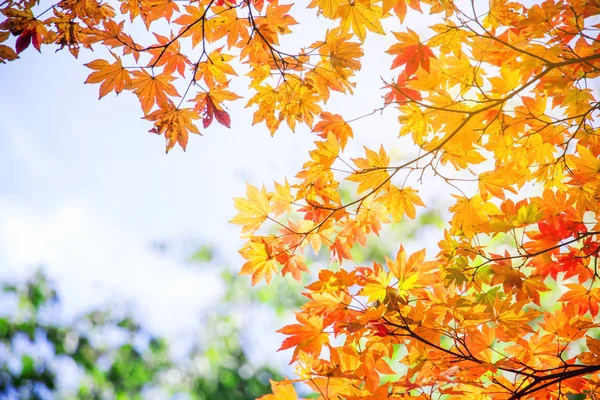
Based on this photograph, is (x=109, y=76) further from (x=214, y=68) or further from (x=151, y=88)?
(x=214, y=68)

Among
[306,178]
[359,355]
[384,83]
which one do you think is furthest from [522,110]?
→ [359,355]

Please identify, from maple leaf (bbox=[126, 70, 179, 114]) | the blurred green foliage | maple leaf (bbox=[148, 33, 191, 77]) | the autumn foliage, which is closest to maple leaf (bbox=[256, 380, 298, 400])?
the autumn foliage

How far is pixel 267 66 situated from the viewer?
1680 millimetres

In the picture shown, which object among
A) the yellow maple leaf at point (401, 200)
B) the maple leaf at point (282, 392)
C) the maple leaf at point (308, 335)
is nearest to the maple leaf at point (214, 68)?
the yellow maple leaf at point (401, 200)

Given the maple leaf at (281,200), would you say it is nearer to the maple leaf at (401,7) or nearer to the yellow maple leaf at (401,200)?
the yellow maple leaf at (401,200)

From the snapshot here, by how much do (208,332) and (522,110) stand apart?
298 inches

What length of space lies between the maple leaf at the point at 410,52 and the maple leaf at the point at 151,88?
765mm

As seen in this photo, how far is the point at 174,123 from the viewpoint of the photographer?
1606 millimetres

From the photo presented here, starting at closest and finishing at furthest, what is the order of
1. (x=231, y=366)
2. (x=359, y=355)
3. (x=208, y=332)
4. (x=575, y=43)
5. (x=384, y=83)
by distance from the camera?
(x=359, y=355)
(x=384, y=83)
(x=575, y=43)
(x=231, y=366)
(x=208, y=332)

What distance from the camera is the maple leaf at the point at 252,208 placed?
5.14 ft

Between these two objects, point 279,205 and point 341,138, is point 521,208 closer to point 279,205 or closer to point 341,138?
point 341,138

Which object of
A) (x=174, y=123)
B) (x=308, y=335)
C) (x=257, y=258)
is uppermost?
(x=174, y=123)

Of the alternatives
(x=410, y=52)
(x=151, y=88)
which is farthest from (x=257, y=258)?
(x=410, y=52)

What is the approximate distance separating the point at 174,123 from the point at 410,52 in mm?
849
